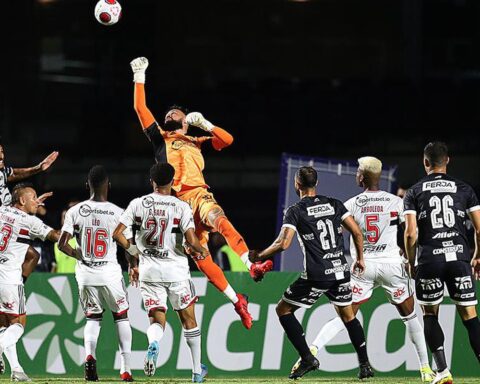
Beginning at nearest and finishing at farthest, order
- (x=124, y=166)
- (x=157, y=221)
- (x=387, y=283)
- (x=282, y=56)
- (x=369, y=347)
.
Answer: (x=157, y=221) < (x=387, y=283) < (x=369, y=347) < (x=124, y=166) < (x=282, y=56)

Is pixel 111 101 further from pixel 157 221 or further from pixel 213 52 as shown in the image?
pixel 157 221

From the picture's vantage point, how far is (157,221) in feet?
32.4

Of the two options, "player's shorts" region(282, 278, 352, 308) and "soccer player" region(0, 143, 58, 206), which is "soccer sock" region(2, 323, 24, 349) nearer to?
"soccer player" region(0, 143, 58, 206)

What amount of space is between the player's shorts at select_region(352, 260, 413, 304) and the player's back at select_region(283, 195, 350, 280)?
75cm

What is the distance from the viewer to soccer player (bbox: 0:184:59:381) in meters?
10.6

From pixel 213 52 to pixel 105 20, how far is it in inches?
501

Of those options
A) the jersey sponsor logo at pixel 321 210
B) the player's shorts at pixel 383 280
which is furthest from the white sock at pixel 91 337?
the player's shorts at pixel 383 280

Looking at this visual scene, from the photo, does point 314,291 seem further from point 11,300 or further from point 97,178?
point 11,300

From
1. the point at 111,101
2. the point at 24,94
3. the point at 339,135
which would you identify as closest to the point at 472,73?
the point at 339,135

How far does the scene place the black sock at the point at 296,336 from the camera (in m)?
10.2

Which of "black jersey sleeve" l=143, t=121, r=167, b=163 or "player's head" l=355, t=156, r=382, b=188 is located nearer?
"player's head" l=355, t=156, r=382, b=188

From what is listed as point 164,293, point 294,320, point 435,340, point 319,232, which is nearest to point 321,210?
point 319,232

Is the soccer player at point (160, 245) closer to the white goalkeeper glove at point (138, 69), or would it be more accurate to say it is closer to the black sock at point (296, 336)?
the black sock at point (296, 336)

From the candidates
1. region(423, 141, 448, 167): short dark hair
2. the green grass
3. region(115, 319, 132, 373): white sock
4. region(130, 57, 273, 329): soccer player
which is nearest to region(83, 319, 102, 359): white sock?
region(115, 319, 132, 373): white sock
